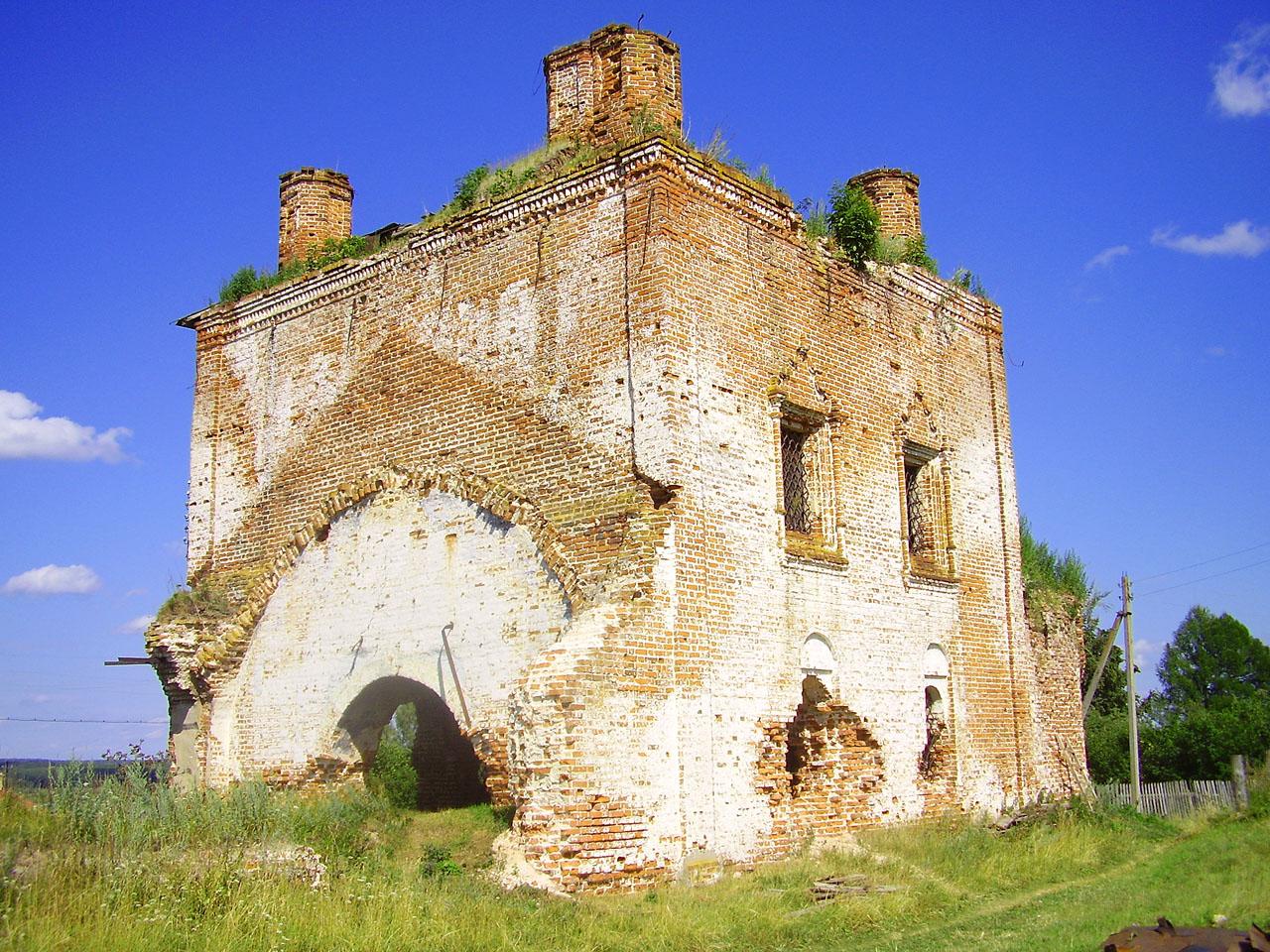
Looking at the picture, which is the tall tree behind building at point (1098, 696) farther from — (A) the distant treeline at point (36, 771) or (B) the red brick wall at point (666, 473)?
(A) the distant treeline at point (36, 771)

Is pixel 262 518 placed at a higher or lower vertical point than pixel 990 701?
higher

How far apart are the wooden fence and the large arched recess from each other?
11211mm

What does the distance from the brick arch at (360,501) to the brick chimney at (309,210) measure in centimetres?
385

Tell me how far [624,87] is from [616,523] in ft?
14.1

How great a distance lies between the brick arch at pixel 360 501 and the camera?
33.8ft

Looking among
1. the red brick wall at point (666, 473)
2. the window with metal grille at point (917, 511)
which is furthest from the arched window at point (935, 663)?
the window with metal grille at point (917, 511)

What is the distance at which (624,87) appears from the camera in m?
11.3

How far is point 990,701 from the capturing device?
13.4m

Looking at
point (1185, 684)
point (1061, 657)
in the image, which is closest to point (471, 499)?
point (1061, 657)

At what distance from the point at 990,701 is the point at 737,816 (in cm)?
473

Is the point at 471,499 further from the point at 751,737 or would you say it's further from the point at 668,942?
the point at 668,942

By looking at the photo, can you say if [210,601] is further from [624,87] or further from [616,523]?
[624,87]

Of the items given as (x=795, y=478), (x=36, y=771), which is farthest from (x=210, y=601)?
(x=795, y=478)

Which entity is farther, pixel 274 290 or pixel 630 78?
pixel 274 290
